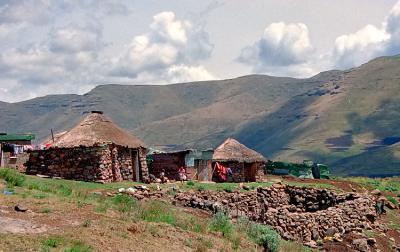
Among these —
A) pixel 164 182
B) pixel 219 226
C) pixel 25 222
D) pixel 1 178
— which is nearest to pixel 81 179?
pixel 164 182

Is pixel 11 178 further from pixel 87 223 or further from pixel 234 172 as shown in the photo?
pixel 234 172

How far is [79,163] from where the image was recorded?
27328 millimetres

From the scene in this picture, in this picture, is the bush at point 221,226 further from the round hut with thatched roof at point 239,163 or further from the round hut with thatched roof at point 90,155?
the round hut with thatched roof at point 239,163

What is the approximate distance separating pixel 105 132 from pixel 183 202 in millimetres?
7827

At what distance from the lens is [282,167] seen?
147ft

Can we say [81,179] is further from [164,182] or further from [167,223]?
[167,223]

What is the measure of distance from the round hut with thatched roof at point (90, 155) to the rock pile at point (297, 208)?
4.87 meters

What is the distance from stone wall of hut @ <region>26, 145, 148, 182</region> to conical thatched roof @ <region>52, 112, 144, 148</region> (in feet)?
1.22

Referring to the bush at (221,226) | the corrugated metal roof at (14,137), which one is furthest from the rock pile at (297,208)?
the corrugated metal roof at (14,137)

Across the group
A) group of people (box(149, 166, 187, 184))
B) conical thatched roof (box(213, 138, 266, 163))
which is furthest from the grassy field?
conical thatched roof (box(213, 138, 266, 163))

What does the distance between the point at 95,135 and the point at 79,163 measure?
1.85m

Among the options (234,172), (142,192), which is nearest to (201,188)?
(142,192)

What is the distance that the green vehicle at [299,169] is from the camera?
44.0m

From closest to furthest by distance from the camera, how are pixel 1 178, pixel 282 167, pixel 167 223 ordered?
pixel 167 223 → pixel 1 178 → pixel 282 167
